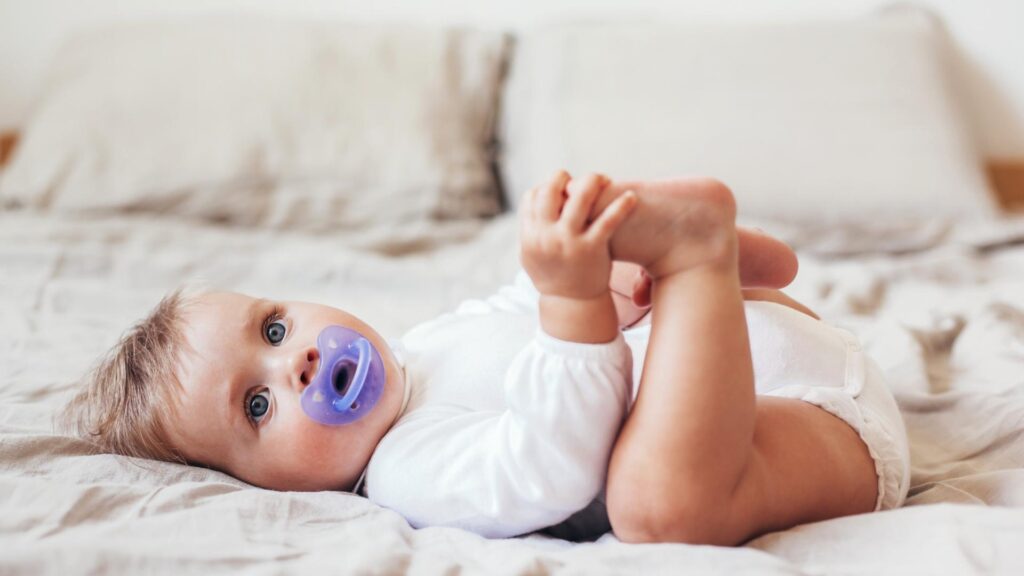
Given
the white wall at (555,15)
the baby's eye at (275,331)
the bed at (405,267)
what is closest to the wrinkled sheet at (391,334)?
the bed at (405,267)

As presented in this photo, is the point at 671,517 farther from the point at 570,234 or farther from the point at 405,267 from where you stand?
the point at 405,267

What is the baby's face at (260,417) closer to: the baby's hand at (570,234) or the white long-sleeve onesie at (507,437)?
the white long-sleeve onesie at (507,437)

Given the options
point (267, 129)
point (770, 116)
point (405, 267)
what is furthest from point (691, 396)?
point (267, 129)

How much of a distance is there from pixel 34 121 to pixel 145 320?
1214 mm

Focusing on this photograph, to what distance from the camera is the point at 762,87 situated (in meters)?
1.71

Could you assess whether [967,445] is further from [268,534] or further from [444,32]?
[444,32]

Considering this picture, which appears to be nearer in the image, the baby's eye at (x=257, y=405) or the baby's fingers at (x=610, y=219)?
the baby's fingers at (x=610, y=219)

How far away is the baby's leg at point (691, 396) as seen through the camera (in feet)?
2.08

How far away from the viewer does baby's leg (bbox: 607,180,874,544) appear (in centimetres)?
63

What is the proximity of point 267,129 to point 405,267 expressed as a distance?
1.65 ft

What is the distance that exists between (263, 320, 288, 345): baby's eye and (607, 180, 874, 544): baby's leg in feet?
1.16

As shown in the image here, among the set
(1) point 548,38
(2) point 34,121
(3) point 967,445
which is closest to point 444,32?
(1) point 548,38

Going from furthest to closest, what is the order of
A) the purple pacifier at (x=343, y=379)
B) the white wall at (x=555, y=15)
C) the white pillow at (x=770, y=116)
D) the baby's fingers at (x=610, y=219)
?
the white wall at (x=555, y=15) < the white pillow at (x=770, y=116) < the purple pacifier at (x=343, y=379) < the baby's fingers at (x=610, y=219)

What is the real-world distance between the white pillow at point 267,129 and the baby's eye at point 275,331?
35.1 inches
